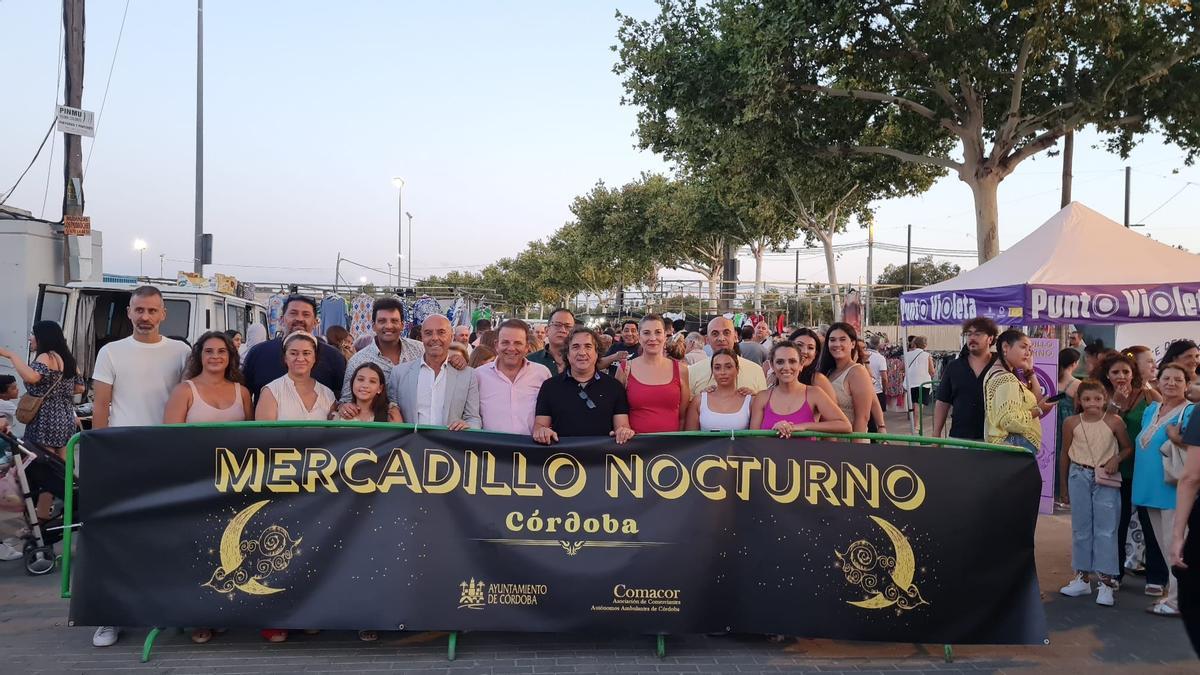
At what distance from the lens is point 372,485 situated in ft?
14.2

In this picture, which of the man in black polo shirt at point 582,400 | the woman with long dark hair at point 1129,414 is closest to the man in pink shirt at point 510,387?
the man in black polo shirt at point 582,400

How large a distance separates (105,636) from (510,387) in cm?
264

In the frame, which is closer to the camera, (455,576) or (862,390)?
(455,576)

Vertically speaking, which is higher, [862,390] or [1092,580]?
[862,390]

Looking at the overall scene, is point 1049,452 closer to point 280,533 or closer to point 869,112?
point 280,533

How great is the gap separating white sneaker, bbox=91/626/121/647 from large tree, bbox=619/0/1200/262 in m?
13.1

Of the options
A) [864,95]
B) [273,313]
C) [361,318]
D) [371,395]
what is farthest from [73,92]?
[864,95]

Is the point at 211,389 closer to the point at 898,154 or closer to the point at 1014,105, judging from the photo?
the point at 1014,105

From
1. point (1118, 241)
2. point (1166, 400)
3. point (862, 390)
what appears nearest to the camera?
point (1166, 400)

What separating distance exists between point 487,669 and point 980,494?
9.21 feet

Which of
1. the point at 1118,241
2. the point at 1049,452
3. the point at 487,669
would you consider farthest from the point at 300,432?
the point at 1118,241

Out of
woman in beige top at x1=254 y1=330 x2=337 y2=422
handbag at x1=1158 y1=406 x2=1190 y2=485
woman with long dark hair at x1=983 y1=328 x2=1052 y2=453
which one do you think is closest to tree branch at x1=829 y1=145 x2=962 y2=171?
woman with long dark hair at x1=983 y1=328 x2=1052 y2=453

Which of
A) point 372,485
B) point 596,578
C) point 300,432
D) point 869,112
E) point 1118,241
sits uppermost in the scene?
point 869,112

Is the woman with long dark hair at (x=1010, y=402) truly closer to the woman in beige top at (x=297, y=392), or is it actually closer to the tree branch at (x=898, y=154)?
the woman in beige top at (x=297, y=392)
